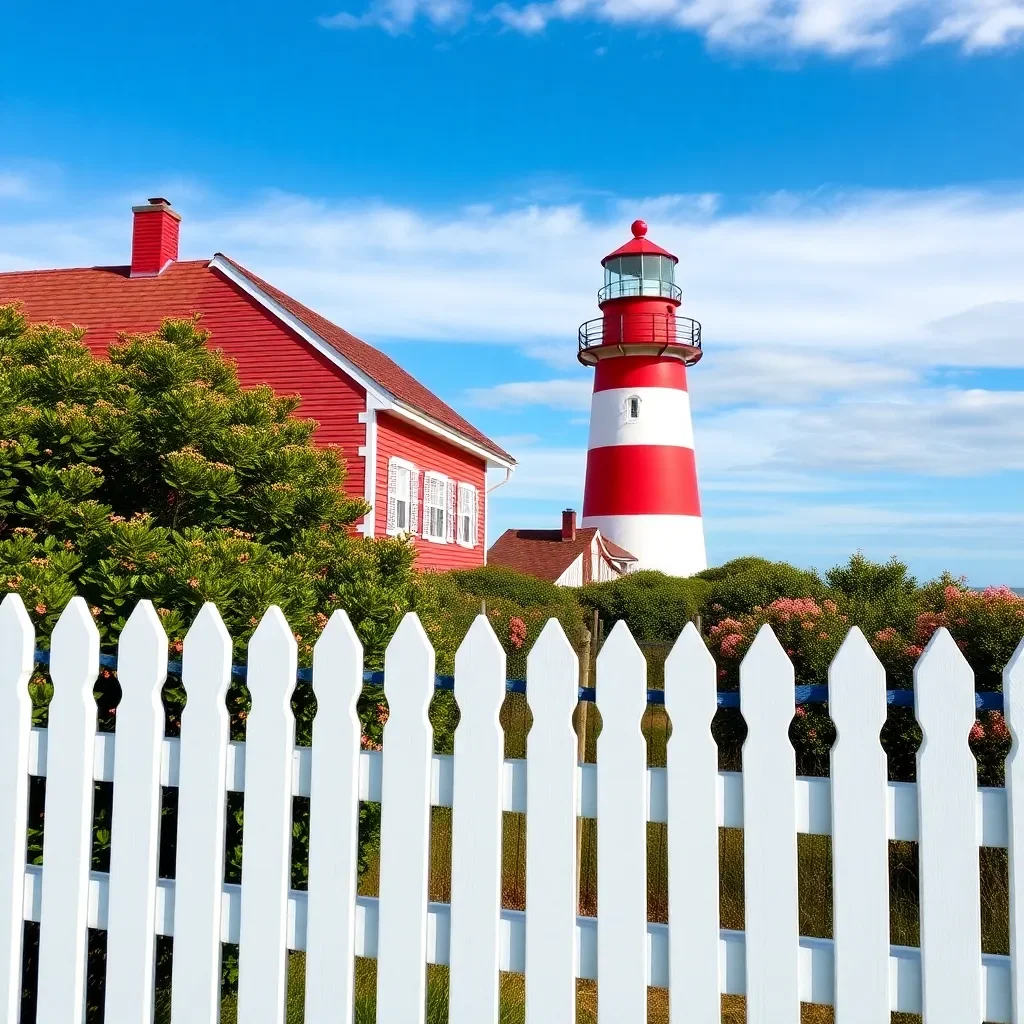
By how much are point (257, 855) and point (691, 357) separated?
83.9 ft

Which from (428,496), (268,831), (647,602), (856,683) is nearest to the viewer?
(856,683)

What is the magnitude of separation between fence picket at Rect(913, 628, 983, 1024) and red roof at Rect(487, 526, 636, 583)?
28793mm

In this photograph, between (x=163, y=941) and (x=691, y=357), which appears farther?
(x=691, y=357)

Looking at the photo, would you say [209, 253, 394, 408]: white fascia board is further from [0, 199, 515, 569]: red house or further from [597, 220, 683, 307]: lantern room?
[597, 220, 683, 307]: lantern room

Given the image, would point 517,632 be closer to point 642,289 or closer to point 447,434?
point 447,434

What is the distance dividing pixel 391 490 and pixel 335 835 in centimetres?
1433

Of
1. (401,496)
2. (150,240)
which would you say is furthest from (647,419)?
(150,240)

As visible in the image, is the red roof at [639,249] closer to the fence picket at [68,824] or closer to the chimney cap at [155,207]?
the chimney cap at [155,207]

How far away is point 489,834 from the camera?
106 inches

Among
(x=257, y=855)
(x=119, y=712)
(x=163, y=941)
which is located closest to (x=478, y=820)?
(x=257, y=855)

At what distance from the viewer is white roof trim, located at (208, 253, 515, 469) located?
16.4m

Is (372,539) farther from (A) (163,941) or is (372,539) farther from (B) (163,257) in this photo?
(B) (163,257)

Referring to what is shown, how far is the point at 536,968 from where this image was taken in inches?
104

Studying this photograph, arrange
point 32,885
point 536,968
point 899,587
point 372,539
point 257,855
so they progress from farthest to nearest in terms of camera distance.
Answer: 1. point 899,587
2. point 372,539
3. point 32,885
4. point 257,855
5. point 536,968
